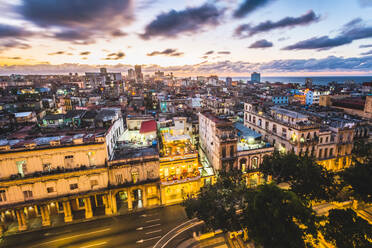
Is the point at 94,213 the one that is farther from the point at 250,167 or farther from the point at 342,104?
the point at 342,104

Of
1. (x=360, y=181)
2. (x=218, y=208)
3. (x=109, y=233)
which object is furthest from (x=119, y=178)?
(x=360, y=181)

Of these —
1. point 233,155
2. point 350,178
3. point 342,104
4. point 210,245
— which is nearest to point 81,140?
point 210,245

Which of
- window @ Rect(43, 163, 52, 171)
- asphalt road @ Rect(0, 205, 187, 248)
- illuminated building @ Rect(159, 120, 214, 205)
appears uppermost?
window @ Rect(43, 163, 52, 171)

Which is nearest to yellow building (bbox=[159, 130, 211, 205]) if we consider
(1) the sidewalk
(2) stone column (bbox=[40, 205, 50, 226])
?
(1) the sidewalk

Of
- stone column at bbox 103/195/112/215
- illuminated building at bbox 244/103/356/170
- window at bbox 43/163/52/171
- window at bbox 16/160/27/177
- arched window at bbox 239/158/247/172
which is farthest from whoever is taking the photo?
illuminated building at bbox 244/103/356/170

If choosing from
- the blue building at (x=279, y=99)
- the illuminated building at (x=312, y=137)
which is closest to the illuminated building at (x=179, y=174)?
the illuminated building at (x=312, y=137)

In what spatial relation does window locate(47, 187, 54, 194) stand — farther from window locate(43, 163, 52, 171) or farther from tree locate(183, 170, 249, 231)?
tree locate(183, 170, 249, 231)

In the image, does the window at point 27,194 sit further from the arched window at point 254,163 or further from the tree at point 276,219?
the arched window at point 254,163
